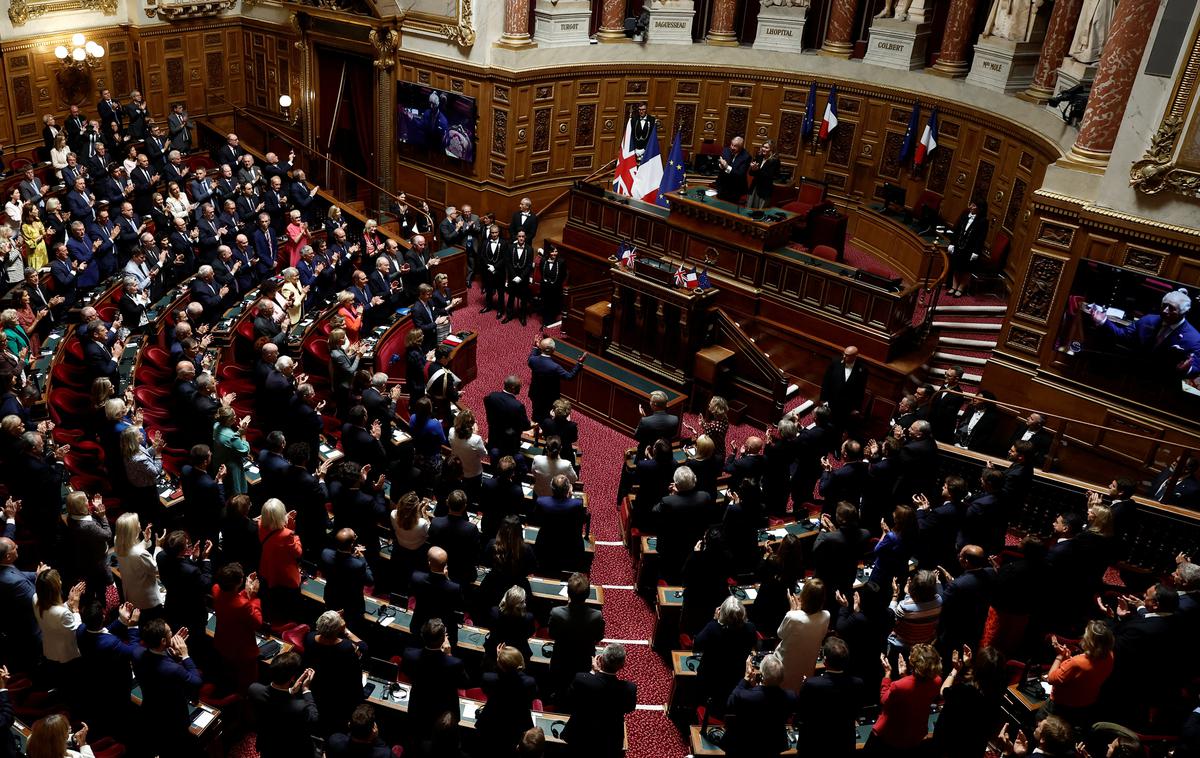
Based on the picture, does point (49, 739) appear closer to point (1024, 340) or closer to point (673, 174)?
point (1024, 340)

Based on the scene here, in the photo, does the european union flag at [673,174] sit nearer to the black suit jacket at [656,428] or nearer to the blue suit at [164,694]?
the black suit jacket at [656,428]

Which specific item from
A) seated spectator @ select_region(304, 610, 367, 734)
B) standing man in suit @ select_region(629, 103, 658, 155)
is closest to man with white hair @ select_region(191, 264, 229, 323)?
seated spectator @ select_region(304, 610, 367, 734)

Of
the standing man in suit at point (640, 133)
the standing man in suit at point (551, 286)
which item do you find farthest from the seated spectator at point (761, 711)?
the standing man in suit at point (640, 133)

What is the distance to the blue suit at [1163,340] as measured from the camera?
364 inches

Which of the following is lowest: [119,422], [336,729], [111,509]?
[111,509]

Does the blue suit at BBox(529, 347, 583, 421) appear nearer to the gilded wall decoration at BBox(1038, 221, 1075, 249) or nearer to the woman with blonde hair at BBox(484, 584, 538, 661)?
the woman with blonde hair at BBox(484, 584, 538, 661)

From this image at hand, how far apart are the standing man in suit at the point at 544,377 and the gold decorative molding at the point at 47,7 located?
12.1 meters

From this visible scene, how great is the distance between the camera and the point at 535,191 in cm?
1673

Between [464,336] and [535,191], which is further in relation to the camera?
[535,191]

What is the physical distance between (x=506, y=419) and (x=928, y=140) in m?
10.4

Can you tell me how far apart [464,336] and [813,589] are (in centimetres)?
709

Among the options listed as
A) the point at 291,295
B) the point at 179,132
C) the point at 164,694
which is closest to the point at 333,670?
the point at 164,694

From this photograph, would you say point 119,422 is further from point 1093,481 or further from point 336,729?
point 1093,481

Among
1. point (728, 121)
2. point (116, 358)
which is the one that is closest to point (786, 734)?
point (116, 358)
